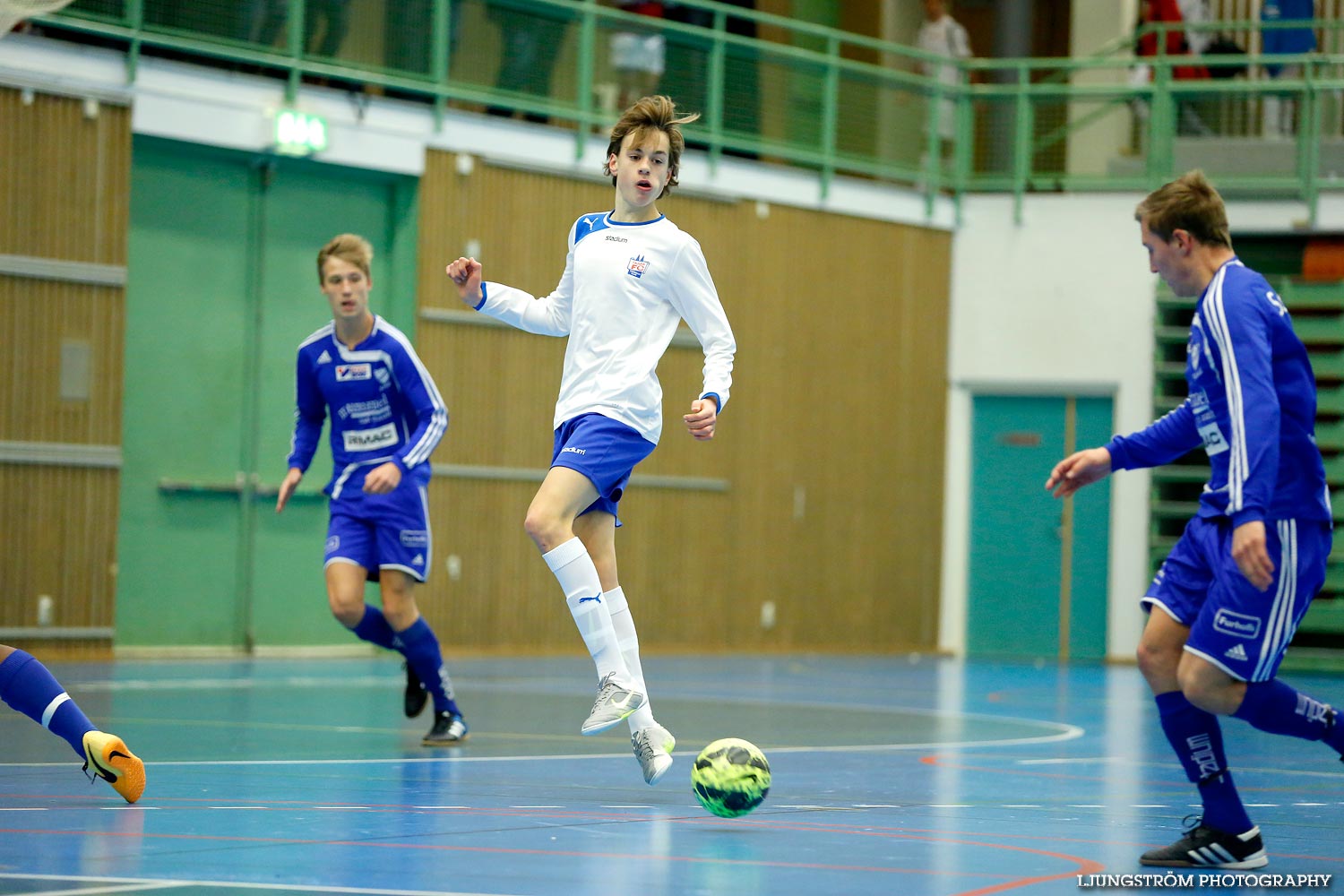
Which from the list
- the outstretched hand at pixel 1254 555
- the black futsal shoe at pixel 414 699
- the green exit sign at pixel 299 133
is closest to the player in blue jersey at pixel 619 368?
the outstretched hand at pixel 1254 555

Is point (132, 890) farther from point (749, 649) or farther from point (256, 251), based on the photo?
point (749, 649)

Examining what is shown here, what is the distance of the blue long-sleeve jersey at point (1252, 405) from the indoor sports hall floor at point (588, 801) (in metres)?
0.98

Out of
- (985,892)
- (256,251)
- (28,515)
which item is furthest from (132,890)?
(256,251)

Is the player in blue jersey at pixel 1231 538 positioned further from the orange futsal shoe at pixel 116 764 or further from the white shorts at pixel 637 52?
the white shorts at pixel 637 52

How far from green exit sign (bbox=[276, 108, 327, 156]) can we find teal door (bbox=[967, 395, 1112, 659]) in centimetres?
849

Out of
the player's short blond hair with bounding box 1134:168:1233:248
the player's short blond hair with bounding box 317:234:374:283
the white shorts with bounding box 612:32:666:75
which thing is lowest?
the player's short blond hair with bounding box 1134:168:1233:248

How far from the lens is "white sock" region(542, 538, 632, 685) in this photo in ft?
18.8

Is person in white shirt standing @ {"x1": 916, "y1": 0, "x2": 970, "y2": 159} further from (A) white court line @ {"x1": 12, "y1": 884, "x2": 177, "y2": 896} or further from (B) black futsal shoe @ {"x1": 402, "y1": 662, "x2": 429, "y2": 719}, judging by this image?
(A) white court line @ {"x1": 12, "y1": 884, "x2": 177, "y2": 896}

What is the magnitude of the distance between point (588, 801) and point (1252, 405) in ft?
8.27

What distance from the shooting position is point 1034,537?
62.7 feet

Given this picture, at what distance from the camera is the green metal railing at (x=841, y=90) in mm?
14711

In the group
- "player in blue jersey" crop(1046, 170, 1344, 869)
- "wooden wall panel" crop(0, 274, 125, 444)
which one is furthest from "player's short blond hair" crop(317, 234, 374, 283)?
"wooden wall panel" crop(0, 274, 125, 444)

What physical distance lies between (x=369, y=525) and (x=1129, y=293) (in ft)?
42.0

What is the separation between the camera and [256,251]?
14.6 meters
